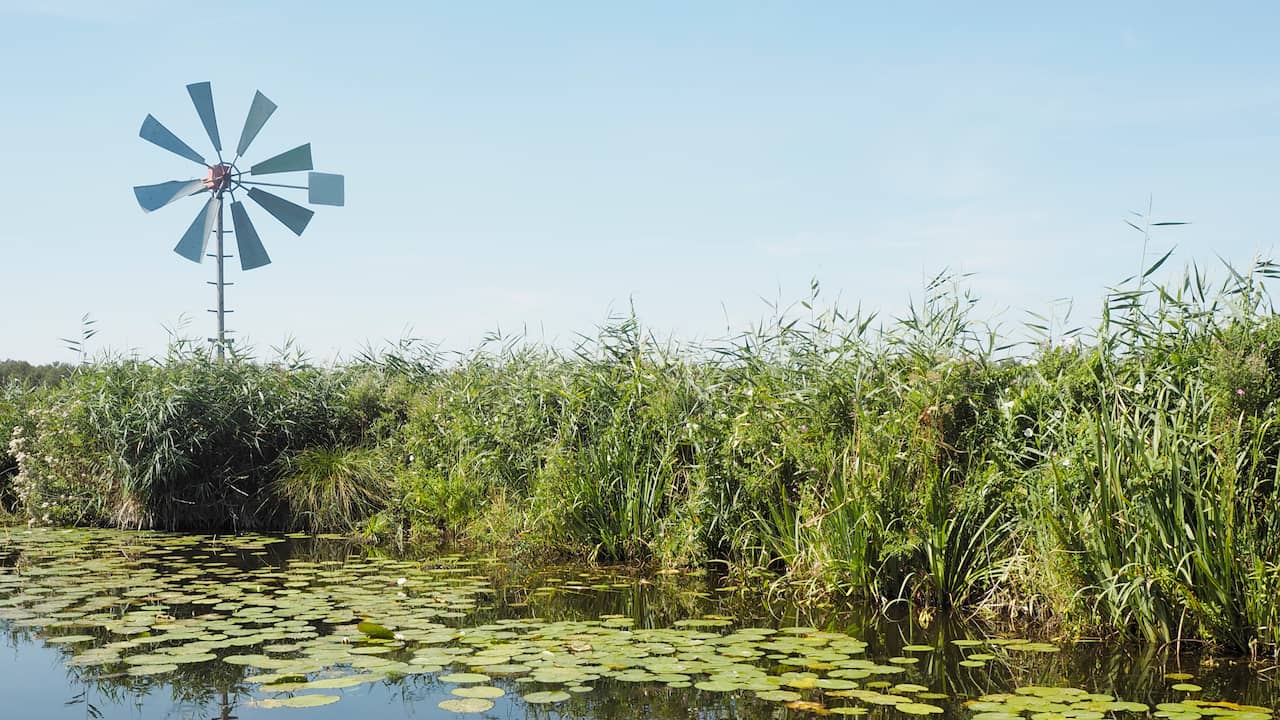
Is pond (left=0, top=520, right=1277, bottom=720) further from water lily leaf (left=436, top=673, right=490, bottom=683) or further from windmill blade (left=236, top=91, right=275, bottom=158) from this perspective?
windmill blade (left=236, top=91, right=275, bottom=158)

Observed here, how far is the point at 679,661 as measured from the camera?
4.33 metres

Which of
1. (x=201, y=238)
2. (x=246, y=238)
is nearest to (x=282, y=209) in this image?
(x=246, y=238)

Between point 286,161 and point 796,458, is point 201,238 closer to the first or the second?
point 286,161

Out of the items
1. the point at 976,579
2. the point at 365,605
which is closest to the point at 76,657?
the point at 365,605

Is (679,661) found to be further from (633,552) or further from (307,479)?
(307,479)

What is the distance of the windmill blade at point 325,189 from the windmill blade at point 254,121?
126 centimetres

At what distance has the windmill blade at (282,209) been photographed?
57.8 feet

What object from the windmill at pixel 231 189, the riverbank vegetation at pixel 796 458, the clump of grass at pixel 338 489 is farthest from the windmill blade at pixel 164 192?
the clump of grass at pixel 338 489

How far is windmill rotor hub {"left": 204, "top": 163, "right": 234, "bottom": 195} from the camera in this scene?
17.5 metres

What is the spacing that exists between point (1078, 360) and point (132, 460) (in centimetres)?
799

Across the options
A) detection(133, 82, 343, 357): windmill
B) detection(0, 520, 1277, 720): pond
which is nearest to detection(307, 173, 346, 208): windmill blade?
detection(133, 82, 343, 357): windmill

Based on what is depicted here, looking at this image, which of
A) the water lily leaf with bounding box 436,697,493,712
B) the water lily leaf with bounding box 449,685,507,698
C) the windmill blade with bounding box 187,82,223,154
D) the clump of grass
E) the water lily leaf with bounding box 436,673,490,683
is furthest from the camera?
the windmill blade with bounding box 187,82,223,154

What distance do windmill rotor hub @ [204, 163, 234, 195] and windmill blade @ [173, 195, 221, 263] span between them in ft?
0.69

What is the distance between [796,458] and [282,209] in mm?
13907
